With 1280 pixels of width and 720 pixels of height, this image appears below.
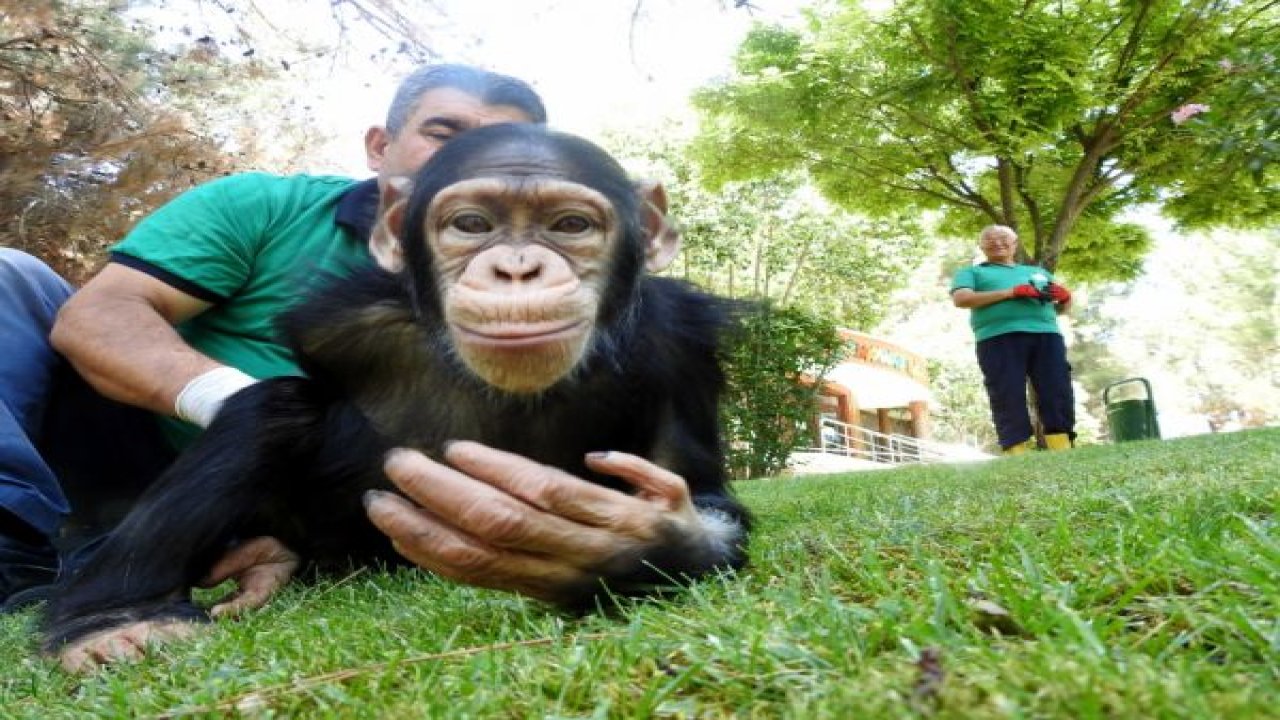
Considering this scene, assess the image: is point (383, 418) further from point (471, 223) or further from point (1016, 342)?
point (1016, 342)

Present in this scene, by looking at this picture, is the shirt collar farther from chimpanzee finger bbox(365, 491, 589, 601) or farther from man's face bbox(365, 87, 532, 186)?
chimpanzee finger bbox(365, 491, 589, 601)

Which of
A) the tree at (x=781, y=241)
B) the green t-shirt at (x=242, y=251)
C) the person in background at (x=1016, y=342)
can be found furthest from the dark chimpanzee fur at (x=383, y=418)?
the tree at (x=781, y=241)

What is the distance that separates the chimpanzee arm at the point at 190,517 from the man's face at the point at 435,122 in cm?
166

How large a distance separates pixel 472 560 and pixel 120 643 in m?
0.85

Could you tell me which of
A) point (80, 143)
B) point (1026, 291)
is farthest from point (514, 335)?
point (80, 143)

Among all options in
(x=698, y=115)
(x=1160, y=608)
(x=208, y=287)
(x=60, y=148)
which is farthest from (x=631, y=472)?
(x=698, y=115)

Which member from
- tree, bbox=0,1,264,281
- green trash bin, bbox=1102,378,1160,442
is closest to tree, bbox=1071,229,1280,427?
green trash bin, bbox=1102,378,1160,442

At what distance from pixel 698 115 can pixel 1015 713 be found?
570 inches

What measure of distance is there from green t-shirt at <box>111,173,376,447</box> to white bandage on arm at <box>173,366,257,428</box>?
500mm

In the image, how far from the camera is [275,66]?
426 inches

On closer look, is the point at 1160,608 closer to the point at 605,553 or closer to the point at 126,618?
the point at 605,553

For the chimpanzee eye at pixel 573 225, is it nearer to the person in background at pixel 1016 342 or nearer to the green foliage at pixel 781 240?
the person in background at pixel 1016 342

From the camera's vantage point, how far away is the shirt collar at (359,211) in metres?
3.70

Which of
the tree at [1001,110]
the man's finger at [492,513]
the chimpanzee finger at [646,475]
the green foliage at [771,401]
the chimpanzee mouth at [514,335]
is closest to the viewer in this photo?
the man's finger at [492,513]
